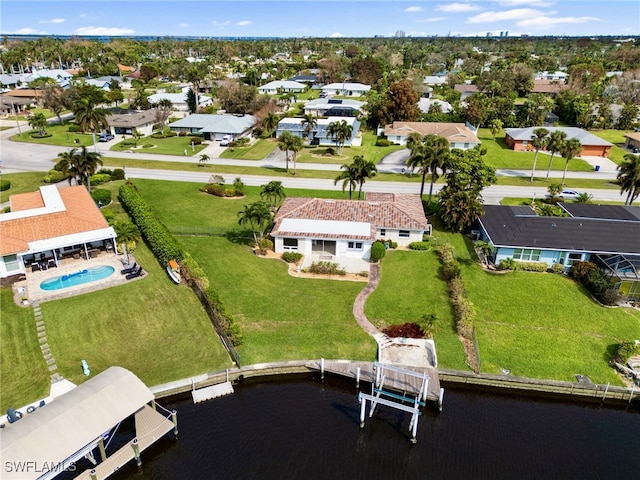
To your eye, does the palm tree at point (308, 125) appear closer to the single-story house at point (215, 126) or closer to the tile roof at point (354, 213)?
the single-story house at point (215, 126)

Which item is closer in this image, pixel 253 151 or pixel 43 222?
pixel 43 222

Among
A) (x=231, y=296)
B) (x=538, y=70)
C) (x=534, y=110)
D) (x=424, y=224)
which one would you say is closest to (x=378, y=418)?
(x=231, y=296)

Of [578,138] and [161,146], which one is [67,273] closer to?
[161,146]

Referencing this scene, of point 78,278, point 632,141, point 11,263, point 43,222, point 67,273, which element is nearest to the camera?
point 11,263

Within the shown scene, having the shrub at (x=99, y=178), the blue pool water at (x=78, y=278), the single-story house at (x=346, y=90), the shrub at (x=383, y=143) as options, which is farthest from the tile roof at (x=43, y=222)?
the single-story house at (x=346, y=90)

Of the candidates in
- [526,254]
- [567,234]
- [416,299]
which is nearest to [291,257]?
[416,299]

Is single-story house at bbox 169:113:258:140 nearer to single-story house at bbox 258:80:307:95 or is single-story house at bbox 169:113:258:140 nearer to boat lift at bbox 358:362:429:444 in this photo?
single-story house at bbox 258:80:307:95
